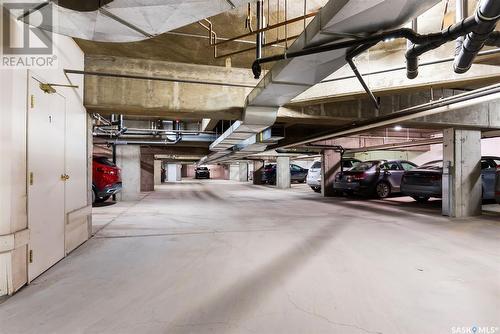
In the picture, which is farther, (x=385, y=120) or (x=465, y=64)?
(x=385, y=120)

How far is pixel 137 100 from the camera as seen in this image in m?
4.19

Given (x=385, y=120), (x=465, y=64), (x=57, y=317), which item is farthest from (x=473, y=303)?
(x=385, y=120)

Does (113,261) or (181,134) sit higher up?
(181,134)

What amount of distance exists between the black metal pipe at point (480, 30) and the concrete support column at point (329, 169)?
8429 mm

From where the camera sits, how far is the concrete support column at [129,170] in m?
9.68

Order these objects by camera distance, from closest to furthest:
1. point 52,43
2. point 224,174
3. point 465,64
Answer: point 465,64, point 52,43, point 224,174

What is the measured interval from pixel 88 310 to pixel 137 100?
2.99m

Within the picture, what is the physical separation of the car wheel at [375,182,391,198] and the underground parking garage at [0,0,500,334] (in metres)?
3.17

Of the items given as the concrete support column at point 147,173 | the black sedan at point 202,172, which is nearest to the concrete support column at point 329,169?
the concrete support column at point 147,173

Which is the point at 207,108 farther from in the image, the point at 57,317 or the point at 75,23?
the point at 57,317

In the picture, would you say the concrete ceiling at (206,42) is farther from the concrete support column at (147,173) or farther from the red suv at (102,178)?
the concrete support column at (147,173)

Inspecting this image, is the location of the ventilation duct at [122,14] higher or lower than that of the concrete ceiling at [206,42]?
lower

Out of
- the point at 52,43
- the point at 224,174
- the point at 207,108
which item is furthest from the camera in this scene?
the point at 224,174

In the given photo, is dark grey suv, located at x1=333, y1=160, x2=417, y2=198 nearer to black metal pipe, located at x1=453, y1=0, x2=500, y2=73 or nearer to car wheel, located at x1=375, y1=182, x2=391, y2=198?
car wheel, located at x1=375, y1=182, x2=391, y2=198
